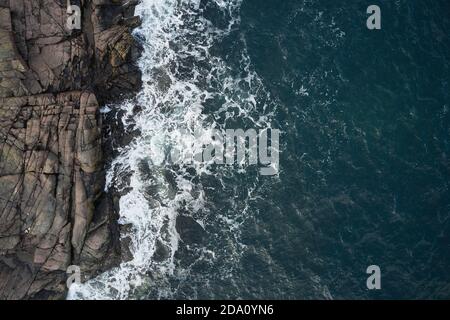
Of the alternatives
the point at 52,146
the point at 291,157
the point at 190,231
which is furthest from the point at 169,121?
the point at 291,157

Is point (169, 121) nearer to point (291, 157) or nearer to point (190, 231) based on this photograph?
point (190, 231)

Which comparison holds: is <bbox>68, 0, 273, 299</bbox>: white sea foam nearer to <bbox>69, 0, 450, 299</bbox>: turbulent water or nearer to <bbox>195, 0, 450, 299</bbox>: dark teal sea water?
<bbox>69, 0, 450, 299</bbox>: turbulent water

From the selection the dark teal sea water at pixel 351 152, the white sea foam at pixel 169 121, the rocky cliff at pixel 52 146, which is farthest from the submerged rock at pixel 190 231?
the rocky cliff at pixel 52 146

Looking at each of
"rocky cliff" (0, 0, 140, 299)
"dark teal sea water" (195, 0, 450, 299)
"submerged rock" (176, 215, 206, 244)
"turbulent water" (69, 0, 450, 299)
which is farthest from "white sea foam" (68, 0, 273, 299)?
"rocky cliff" (0, 0, 140, 299)

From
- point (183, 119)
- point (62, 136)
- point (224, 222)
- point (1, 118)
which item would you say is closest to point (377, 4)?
point (183, 119)

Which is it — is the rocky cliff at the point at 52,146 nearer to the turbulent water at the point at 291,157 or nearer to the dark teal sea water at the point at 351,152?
the turbulent water at the point at 291,157

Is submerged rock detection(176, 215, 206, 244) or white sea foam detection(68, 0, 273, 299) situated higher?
white sea foam detection(68, 0, 273, 299)
